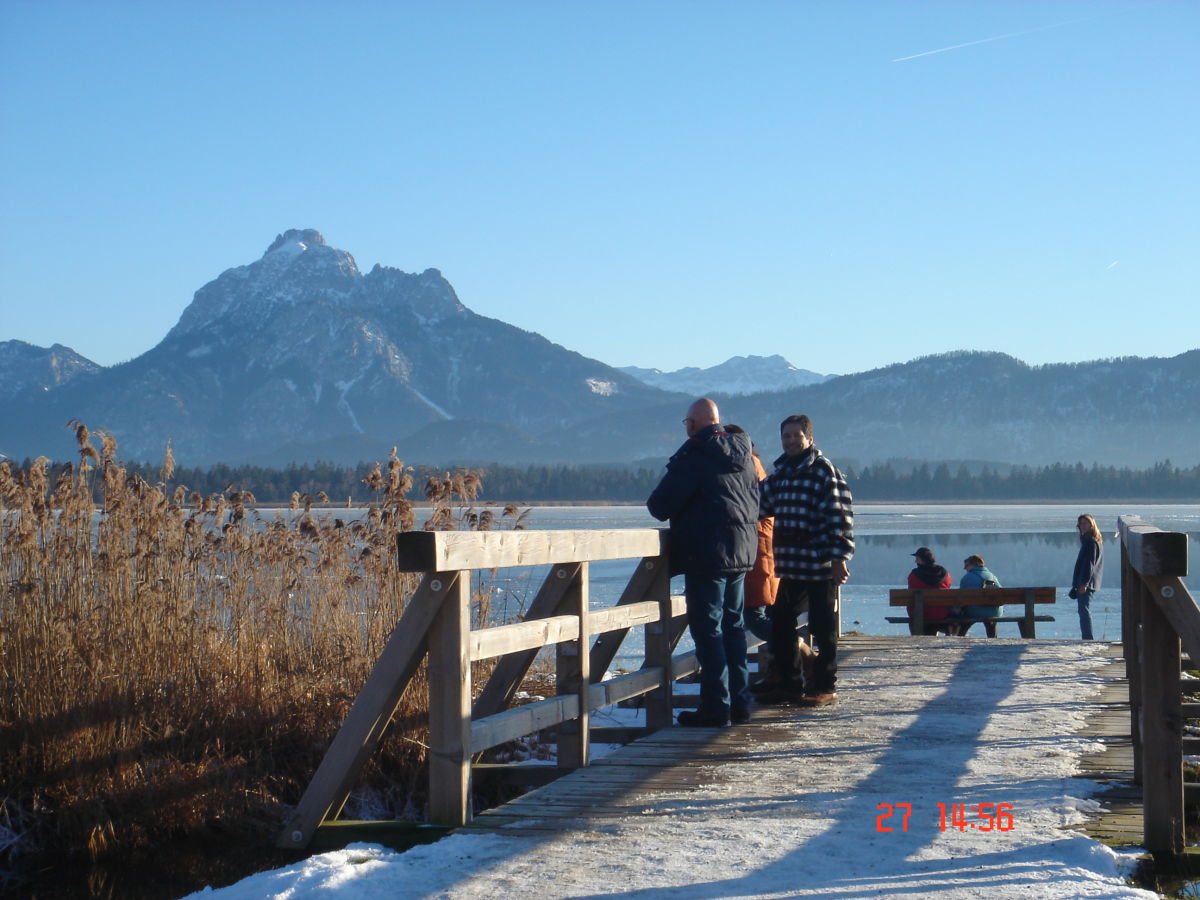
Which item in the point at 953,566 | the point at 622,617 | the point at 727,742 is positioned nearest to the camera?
the point at 727,742

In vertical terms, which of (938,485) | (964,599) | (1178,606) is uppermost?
(938,485)

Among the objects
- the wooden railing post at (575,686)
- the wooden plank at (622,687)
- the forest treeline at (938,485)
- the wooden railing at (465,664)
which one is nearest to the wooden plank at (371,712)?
the wooden railing at (465,664)

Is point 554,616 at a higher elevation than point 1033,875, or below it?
higher

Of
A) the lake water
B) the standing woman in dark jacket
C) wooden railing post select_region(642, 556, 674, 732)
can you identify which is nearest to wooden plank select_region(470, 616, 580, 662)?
wooden railing post select_region(642, 556, 674, 732)

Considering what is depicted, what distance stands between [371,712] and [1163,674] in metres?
2.85

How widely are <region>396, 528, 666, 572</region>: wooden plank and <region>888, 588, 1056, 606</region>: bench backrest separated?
7.96 meters

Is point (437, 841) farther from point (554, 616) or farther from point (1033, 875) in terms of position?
point (1033, 875)

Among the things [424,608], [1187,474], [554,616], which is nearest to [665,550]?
[554,616]

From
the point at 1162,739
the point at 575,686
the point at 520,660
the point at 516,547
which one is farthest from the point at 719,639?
the point at 1162,739

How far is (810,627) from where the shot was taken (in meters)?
7.81

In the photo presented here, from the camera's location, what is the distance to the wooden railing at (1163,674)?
14.5 feet

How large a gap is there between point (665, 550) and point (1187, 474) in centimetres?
14855

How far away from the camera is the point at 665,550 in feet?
24.2

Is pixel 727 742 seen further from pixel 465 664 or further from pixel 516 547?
pixel 465 664
